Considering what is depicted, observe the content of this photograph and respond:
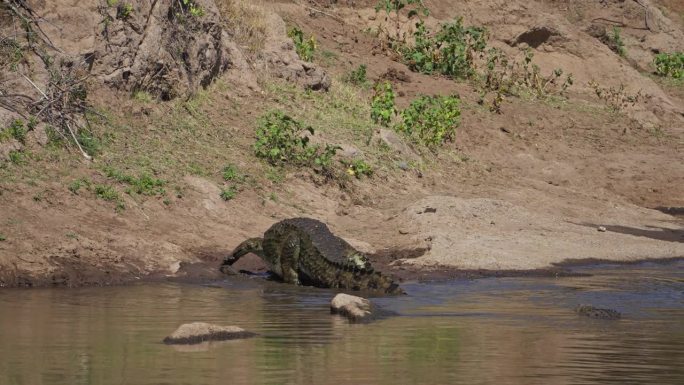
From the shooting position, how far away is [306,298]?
12469mm

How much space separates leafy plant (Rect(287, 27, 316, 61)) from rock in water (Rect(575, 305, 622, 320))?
12224mm

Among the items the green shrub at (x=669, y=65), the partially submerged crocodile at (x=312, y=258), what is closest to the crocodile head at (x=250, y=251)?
the partially submerged crocodile at (x=312, y=258)

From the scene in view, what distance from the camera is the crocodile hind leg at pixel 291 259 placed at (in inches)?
532

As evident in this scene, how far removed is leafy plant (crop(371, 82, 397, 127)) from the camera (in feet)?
70.2

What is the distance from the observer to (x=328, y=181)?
58.5ft

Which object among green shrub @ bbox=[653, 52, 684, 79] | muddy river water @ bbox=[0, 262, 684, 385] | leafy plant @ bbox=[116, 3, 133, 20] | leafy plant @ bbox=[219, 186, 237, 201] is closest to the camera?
muddy river water @ bbox=[0, 262, 684, 385]

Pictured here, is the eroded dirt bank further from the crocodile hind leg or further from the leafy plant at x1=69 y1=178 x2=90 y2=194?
the crocodile hind leg

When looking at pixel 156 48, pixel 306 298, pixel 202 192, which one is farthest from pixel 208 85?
pixel 306 298

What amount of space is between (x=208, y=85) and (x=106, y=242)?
21.2ft

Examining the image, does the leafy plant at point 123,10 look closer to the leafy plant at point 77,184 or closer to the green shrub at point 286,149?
the green shrub at point 286,149

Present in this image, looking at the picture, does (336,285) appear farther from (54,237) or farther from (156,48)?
(156,48)

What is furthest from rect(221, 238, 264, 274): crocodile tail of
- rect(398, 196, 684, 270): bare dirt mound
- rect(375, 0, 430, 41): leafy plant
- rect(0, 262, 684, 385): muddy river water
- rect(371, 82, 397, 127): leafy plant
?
rect(375, 0, 430, 41): leafy plant

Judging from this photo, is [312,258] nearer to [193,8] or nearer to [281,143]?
[281,143]

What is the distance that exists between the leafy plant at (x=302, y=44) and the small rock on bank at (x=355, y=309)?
12.0 metres
